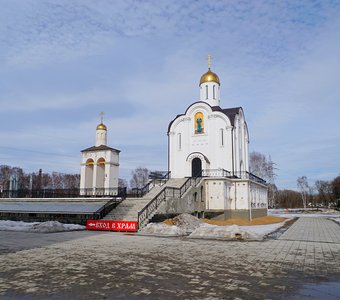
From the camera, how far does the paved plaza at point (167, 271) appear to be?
5406 millimetres

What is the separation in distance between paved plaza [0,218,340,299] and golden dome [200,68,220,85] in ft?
76.1

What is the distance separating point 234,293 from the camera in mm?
5336

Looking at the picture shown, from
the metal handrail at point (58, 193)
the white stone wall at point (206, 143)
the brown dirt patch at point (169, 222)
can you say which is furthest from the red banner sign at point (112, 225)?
the white stone wall at point (206, 143)

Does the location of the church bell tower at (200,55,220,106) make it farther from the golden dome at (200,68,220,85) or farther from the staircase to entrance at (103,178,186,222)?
the staircase to entrance at (103,178,186,222)

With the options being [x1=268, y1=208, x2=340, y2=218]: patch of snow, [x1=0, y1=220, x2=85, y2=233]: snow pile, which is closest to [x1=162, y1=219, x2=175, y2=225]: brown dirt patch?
[x1=0, y1=220, x2=85, y2=233]: snow pile

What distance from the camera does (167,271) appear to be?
702 centimetres

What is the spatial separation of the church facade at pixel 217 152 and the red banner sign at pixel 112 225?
35.4ft

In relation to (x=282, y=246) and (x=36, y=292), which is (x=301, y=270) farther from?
(x=36, y=292)

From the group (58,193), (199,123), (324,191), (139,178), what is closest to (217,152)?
(199,123)

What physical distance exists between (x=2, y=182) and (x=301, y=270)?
68.3m

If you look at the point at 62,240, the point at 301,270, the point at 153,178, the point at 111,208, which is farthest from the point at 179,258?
the point at 153,178

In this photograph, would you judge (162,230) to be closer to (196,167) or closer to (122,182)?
(196,167)

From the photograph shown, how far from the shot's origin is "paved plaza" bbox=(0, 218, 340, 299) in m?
5.41

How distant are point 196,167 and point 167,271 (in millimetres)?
21458
